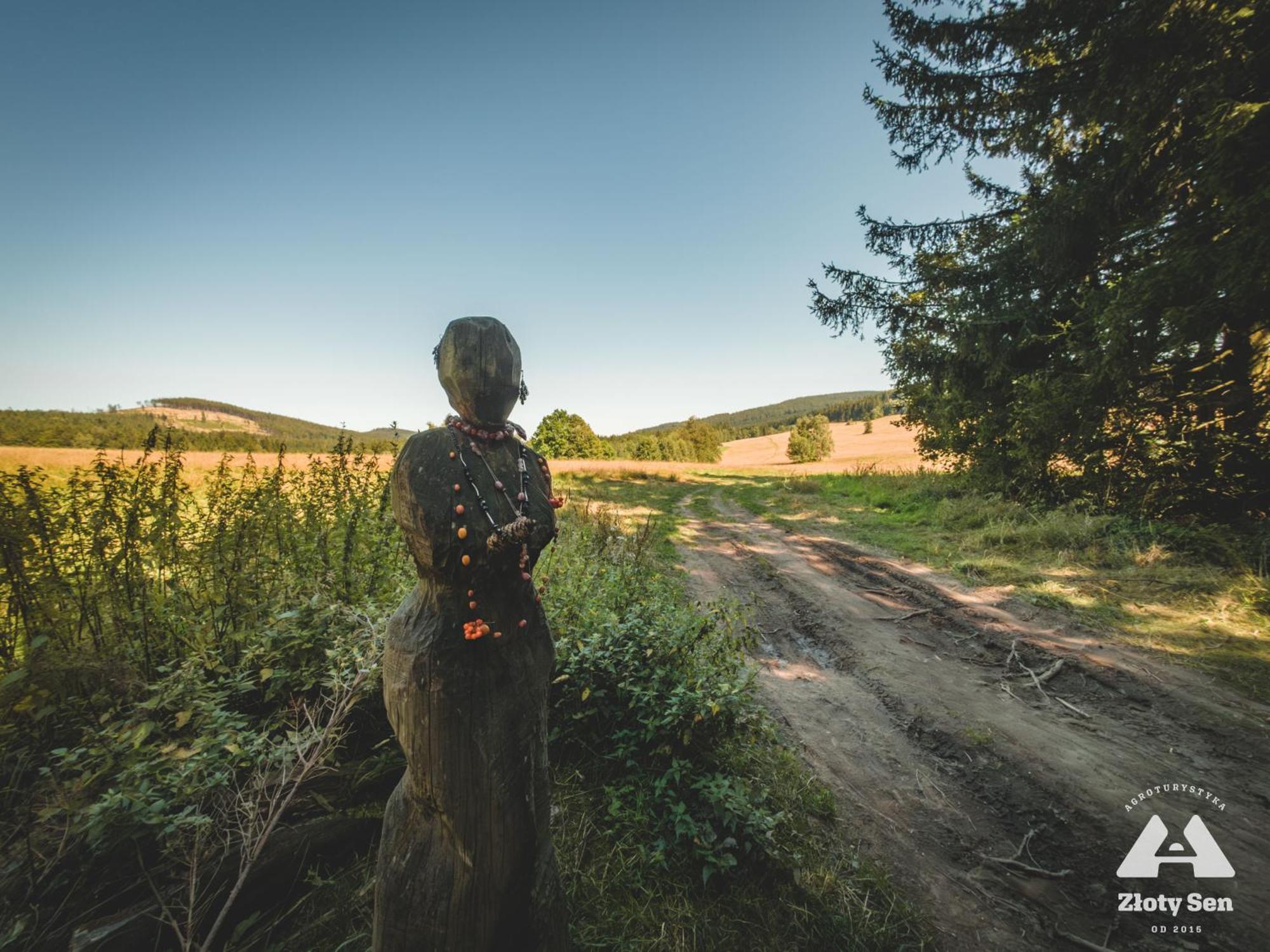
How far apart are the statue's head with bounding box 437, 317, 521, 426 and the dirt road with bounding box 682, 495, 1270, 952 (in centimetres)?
383

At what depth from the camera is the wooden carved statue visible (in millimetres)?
1656

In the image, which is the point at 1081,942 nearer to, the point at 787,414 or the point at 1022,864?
the point at 1022,864

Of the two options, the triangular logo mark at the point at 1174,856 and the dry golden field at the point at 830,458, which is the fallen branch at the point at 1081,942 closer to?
the triangular logo mark at the point at 1174,856

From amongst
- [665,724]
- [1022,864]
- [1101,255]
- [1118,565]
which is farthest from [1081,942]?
[1101,255]

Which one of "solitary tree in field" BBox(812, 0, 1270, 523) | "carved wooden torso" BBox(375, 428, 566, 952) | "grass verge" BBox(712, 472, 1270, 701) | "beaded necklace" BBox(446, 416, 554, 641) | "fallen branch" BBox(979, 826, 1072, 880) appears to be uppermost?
"solitary tree in field" BBox(812, 0, 1270, 523)

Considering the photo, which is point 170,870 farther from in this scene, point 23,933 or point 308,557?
point 308,557

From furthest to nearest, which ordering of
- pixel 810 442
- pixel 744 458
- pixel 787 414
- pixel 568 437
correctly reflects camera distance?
pixel 787 414
pixel 744 458
pixel 568 437
pixel 810 442

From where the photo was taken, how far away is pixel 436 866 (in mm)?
1707

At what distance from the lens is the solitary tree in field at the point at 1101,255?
5969mm

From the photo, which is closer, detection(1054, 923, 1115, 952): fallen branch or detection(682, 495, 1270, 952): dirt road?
detection(1054, 923, 1115, 952): fallen branch

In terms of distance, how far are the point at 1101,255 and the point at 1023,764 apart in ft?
35.7

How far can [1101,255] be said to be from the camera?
923cm

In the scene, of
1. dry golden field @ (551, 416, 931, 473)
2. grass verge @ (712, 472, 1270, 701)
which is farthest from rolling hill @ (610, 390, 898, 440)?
grass verge @ (712, 472, 1270, 701)

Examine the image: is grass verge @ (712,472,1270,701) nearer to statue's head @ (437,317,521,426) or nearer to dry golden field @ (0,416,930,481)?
dry golden field @ (0,416,930,481)
